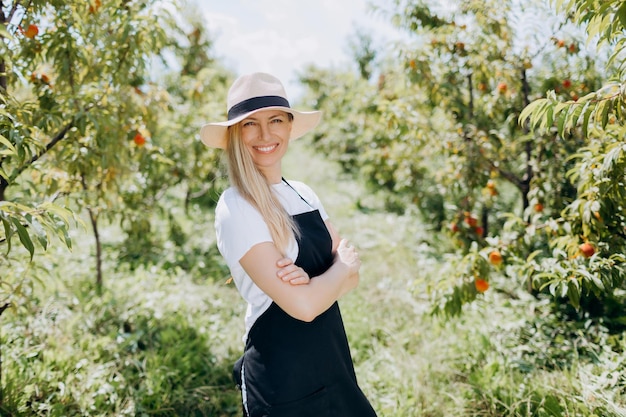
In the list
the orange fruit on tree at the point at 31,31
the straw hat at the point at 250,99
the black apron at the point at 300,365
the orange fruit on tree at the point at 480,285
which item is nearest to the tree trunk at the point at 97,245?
the orange fruit on tree at the point at 31,31

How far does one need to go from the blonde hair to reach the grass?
5.83 feet

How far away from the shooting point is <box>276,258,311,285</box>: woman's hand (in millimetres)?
1531

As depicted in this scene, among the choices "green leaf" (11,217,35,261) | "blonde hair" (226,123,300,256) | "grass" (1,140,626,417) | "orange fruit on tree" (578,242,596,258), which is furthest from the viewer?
"grass" (1,140,626,417)

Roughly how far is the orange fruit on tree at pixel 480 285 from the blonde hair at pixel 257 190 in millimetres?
1806

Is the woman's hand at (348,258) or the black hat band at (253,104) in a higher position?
the black hat band at (253,104)

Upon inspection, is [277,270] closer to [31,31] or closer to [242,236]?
[242,236]

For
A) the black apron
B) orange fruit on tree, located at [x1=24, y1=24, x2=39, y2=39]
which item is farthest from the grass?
orange fruit on tree, located at [x1=24, y1=24, x2=39, y2=39]

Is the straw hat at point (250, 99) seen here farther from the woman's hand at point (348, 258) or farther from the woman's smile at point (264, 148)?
the woman's hand at point (348, 258)

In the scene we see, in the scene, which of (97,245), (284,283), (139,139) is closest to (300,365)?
(284,283)

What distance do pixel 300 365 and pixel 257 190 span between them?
68 cm

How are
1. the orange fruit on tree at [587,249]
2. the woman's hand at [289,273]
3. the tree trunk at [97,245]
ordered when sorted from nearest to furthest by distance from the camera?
the woman's hand at [289,273] → the orange fruit on tree at [587,249] → the tree trunk at [97,245]

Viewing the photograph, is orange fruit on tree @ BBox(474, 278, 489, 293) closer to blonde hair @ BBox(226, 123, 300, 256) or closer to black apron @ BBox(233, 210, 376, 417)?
black apron @ BBox(233, 210, 376, 417)

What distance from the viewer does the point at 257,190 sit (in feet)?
5.57

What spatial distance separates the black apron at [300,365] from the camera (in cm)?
165
